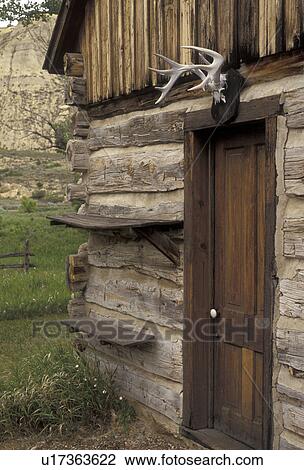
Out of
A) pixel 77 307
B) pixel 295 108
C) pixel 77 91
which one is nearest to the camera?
pixel 295 108

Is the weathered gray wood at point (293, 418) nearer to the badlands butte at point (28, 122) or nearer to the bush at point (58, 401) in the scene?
the bush at point (58, 401)

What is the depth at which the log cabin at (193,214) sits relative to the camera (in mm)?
4734

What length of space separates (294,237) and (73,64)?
3945mm

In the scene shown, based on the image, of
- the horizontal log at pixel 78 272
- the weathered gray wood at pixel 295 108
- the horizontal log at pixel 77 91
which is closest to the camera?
the weathered gray wood at pixel 295 108

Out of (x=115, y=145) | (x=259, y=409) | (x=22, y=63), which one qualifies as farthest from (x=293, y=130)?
(x=22, y=63)

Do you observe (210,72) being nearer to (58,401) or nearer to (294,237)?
(294,237)

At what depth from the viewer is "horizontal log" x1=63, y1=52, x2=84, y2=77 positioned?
748 cm

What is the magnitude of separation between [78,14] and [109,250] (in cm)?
275

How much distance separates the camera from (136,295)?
21.8ft

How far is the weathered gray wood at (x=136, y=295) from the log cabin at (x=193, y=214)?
2 cm

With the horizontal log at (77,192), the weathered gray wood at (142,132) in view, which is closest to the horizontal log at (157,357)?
the horizontal log at (77,192)

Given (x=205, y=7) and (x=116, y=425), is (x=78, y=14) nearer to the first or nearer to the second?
(x=205, y=7)

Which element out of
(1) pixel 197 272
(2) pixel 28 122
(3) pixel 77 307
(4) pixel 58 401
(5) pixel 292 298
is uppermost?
(2) pixel 28 122

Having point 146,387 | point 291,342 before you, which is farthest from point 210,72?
point 146,387
